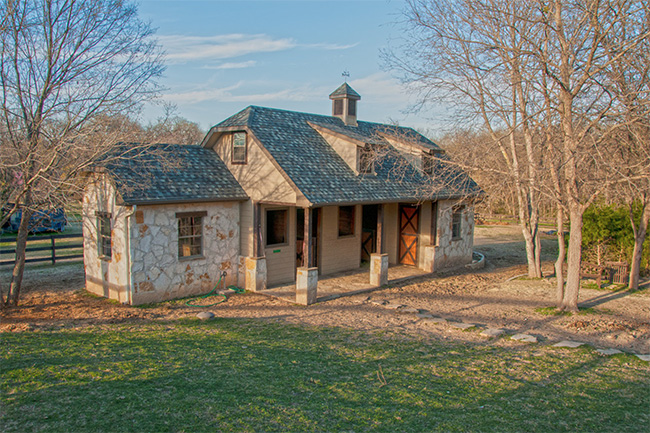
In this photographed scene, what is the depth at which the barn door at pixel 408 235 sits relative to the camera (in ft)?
60.6

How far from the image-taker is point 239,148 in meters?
14.7

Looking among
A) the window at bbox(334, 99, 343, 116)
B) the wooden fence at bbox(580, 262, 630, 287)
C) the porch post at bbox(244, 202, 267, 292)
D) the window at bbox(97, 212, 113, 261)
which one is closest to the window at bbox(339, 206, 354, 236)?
the porch post at bbox(244, 202, 267, 292)

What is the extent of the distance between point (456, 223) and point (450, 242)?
1.03 metres

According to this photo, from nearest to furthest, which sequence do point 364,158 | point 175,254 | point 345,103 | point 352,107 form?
point 175,254 → point 364,158 → point 345,103 → point 352,107

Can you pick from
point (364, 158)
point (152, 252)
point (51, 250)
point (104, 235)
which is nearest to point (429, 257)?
point (364, 158)

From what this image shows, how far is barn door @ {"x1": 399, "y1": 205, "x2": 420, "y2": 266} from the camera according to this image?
1847 centimetres

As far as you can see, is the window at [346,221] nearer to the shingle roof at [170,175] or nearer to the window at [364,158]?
the window at [364,158]

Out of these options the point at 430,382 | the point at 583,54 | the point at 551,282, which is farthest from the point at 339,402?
the point at 551,282

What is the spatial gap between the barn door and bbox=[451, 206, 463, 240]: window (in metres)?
1.58

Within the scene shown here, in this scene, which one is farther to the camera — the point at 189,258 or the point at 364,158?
the point at 364,158

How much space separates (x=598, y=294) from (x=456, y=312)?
5.31 m

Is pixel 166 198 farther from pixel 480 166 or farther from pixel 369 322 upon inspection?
pixel 480 166

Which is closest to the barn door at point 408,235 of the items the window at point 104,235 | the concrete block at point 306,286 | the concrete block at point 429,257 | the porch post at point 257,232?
the concrete block at point 429,257

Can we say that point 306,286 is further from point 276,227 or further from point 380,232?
point 380,232
